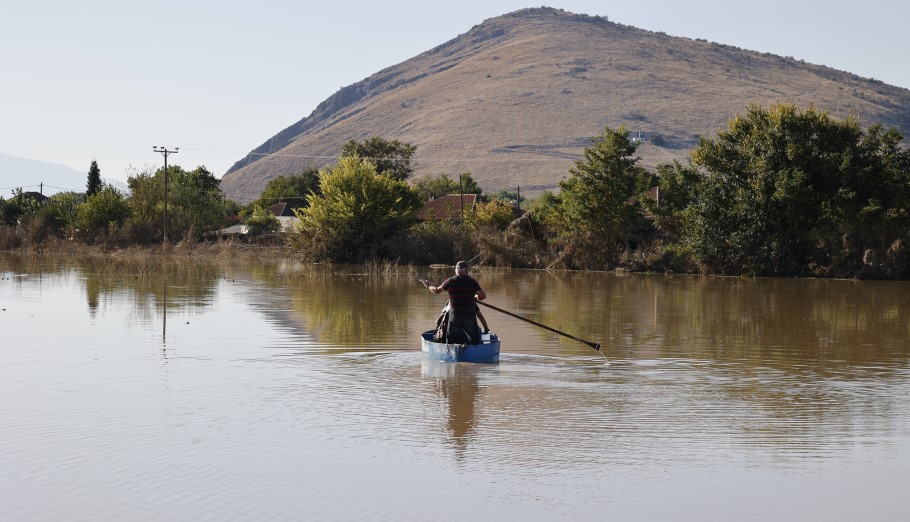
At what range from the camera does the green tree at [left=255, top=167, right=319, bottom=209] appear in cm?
9969

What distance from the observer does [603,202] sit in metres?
50.9

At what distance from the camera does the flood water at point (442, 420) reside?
9.46 meters

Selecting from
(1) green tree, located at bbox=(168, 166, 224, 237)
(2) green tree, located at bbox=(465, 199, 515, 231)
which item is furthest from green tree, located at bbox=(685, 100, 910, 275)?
(1) green tree, located at bbox=(168, 166, 224, 237)

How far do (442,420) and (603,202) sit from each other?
128 ft

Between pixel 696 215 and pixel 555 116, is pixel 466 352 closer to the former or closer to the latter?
pixel 696 215

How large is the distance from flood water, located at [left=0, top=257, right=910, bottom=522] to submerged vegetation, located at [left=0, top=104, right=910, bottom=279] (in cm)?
2008

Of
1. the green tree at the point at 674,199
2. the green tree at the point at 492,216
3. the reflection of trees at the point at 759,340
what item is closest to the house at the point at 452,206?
the green tree at the point at 492,216

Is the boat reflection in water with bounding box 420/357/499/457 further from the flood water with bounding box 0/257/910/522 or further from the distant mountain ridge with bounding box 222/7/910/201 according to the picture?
the distant mountain ridge with bounding box 222/7/910/201

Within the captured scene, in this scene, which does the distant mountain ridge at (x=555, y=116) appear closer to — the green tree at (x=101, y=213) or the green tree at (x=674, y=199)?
the green tree at (x=101, y=213)

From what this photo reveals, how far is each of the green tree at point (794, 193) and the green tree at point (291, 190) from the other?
58205mm

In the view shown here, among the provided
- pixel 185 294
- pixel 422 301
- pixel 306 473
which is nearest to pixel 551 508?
pixel 306 473

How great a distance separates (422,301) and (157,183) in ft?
147

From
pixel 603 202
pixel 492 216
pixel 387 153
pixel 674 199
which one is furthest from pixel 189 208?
pixel 674 199

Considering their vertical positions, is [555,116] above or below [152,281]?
above
